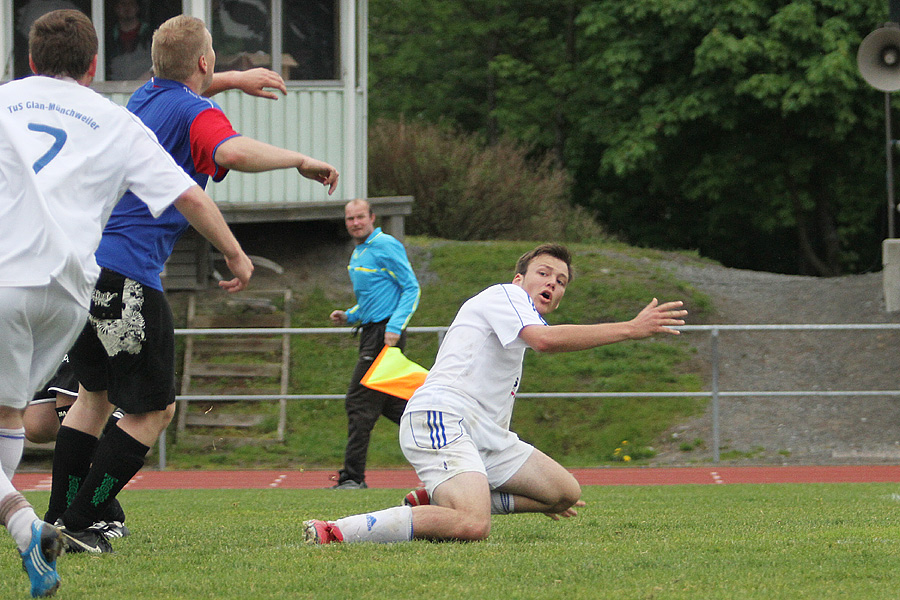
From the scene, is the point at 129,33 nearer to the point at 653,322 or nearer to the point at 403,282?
the point at 403,282

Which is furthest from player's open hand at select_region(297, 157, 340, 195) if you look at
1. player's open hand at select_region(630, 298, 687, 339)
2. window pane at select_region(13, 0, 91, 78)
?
window pane at select_region(13, 0, 91, 78)

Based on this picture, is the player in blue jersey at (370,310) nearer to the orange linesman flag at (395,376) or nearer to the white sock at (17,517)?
the orange linesman flag at (395,376)

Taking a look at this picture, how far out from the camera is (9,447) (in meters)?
4.34

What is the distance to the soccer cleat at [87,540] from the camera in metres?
5.03

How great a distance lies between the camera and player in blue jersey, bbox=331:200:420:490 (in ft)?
32.8

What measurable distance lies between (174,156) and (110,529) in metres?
1.71

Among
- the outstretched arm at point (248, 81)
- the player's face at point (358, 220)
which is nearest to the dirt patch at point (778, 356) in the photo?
the player's face at point (358, 220)

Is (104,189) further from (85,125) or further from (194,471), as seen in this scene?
(194,471)

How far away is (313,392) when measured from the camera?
14.5 meters

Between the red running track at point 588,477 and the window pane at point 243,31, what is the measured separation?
6.46 meters

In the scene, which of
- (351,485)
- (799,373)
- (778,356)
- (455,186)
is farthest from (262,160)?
(455,186)

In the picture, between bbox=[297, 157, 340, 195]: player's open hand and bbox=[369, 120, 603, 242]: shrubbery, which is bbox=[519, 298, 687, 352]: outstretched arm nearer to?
bbox=[297, 157, 340, 195]: player's open hand

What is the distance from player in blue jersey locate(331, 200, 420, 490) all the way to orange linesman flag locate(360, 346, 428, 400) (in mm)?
737

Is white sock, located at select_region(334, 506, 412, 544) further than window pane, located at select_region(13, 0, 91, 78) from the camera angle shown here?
No
